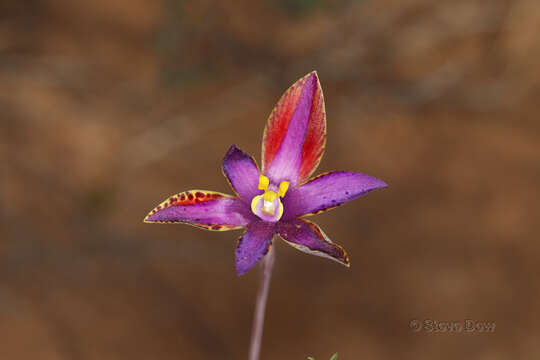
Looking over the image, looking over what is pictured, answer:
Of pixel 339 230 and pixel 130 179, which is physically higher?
pixel 130 179

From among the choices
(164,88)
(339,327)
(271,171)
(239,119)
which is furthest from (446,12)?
(271,171)

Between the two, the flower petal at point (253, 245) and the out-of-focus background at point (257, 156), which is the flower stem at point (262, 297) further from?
the out-of-focus background at point (257, 156)

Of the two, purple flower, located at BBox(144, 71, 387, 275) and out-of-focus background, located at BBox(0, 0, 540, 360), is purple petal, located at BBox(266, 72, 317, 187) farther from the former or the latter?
out-of-focus background, located at BBox(0, 0, 540, 360)

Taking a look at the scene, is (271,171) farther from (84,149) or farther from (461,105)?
(461,105)

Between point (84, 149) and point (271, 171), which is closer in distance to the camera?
point (271, 171)

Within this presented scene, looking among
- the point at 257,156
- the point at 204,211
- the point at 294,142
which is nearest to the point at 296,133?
the point at 294,142

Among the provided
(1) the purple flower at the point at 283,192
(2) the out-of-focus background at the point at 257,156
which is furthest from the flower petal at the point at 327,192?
(2) the out-of-focus background at the point at 257,156

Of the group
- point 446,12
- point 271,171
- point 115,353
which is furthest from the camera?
point 446,12

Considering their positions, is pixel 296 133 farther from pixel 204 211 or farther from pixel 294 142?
pixel 204 211
